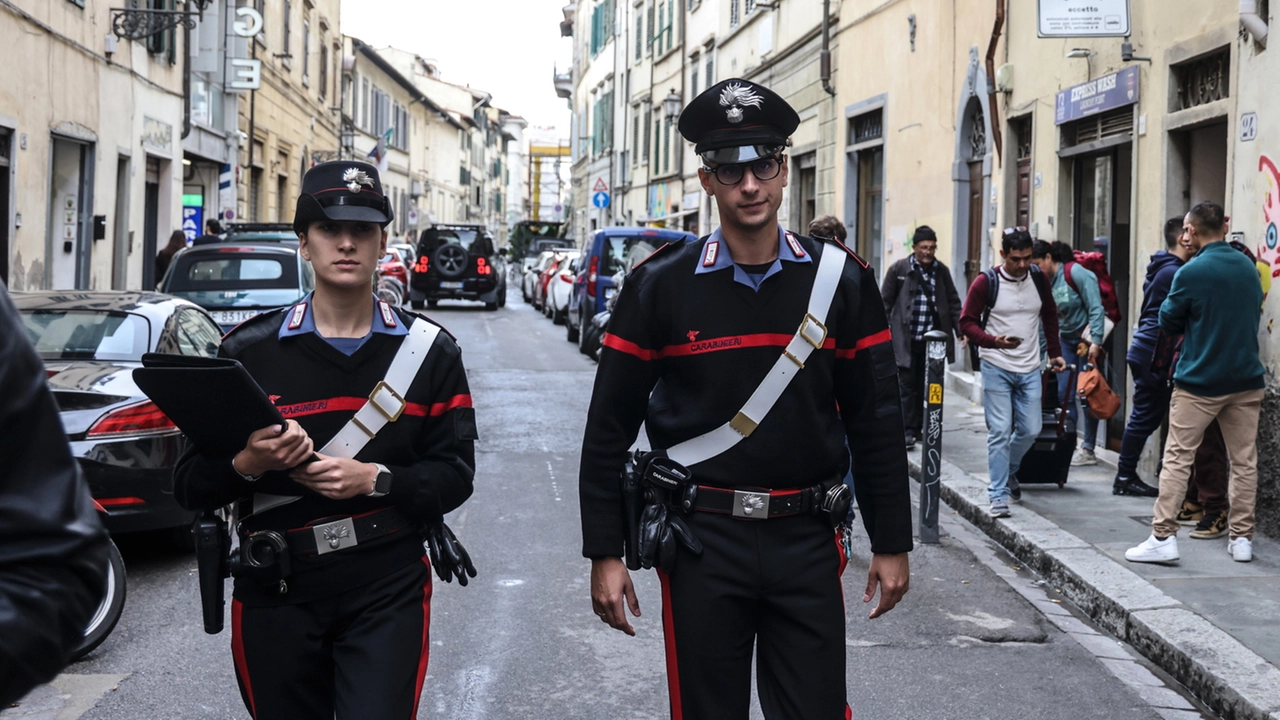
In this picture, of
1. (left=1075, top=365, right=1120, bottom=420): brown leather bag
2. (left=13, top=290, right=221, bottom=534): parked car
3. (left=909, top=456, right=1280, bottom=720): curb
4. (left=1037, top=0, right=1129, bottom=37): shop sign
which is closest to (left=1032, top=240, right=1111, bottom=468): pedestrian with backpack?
(left=1075, top=365, right=1120, bottom=420): brown leather bag

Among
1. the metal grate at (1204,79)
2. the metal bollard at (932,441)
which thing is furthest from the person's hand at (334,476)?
the metal grate at (1204,79)

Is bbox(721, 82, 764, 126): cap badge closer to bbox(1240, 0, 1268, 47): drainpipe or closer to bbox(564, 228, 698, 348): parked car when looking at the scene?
bbox(1240, 0, 1268, 47): drainpipe

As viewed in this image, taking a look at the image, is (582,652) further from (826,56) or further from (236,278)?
(826,56)

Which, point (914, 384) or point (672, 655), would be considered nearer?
point (672, 655)

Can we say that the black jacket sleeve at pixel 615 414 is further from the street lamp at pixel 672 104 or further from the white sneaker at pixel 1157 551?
the street lamp at pixel 672 104

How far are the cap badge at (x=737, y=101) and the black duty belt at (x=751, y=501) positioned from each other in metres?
0.82

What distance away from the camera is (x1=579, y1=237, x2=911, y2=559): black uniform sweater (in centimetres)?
319

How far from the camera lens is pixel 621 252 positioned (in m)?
21.8

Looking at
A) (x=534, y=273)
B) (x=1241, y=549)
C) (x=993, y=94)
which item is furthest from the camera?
(x=534, y=273)

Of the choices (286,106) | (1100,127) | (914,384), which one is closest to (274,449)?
(914,384)

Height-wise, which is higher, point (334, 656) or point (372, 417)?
point (372, 417)

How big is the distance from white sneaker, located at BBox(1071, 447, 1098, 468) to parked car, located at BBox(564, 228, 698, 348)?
32.1 ft

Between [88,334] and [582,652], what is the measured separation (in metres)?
3.21

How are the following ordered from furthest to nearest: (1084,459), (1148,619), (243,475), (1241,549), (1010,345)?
(1084,459)
(1010,345)
(1241,549)
(1148,619)
(243,475)
